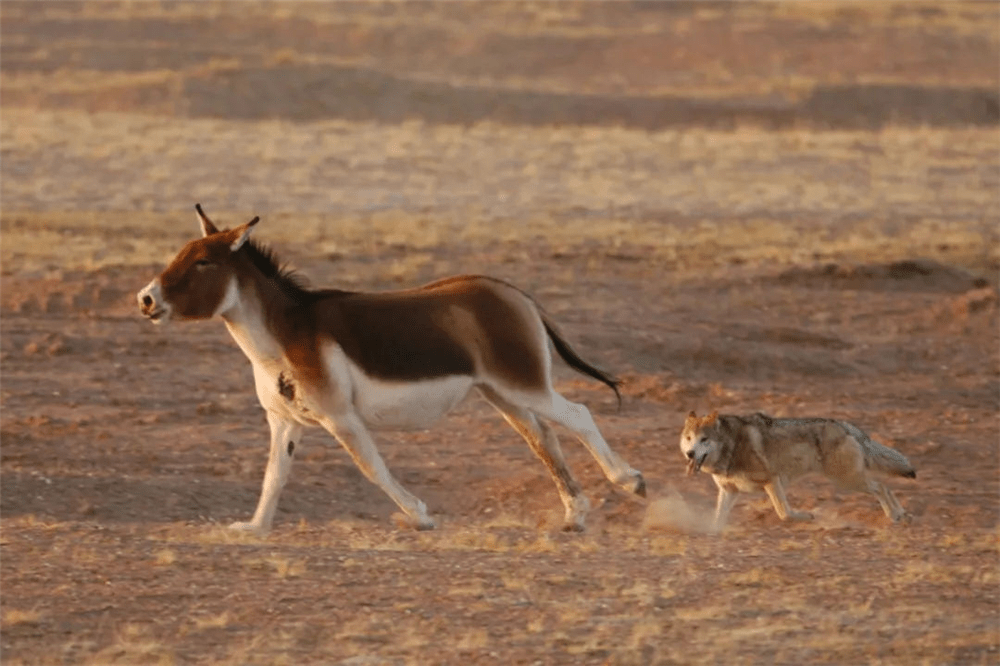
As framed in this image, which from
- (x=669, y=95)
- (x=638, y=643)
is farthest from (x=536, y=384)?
(x=669, y=95)

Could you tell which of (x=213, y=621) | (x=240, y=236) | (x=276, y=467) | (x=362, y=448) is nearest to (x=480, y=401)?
(x=276, y=467)

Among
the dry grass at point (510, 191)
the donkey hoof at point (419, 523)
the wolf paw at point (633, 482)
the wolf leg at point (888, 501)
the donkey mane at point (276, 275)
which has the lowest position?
the dry grass at point (510, 191)

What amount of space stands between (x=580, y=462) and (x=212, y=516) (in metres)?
2.66

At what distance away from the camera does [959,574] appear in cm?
948

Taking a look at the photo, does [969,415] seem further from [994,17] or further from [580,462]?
[994,17]

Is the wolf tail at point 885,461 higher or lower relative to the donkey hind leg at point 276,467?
lower

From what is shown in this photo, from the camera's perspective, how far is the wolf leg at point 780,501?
1187cm

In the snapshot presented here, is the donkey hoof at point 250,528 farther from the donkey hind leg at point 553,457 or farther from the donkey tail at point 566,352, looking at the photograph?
the donkey tail at point 566,352

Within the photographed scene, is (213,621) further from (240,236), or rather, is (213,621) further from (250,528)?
(240,236)

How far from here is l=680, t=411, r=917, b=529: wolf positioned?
11.7m

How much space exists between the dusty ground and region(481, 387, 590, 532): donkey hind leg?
49cm

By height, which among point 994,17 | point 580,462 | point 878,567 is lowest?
point 994,17

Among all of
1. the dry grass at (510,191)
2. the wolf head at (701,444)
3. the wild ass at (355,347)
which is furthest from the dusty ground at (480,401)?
the wild ass at (355,347)

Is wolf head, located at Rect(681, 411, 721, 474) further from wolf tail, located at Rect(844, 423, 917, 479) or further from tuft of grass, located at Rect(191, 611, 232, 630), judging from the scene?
tuft of grass, located at Rect(191, 611, 232, 630)
